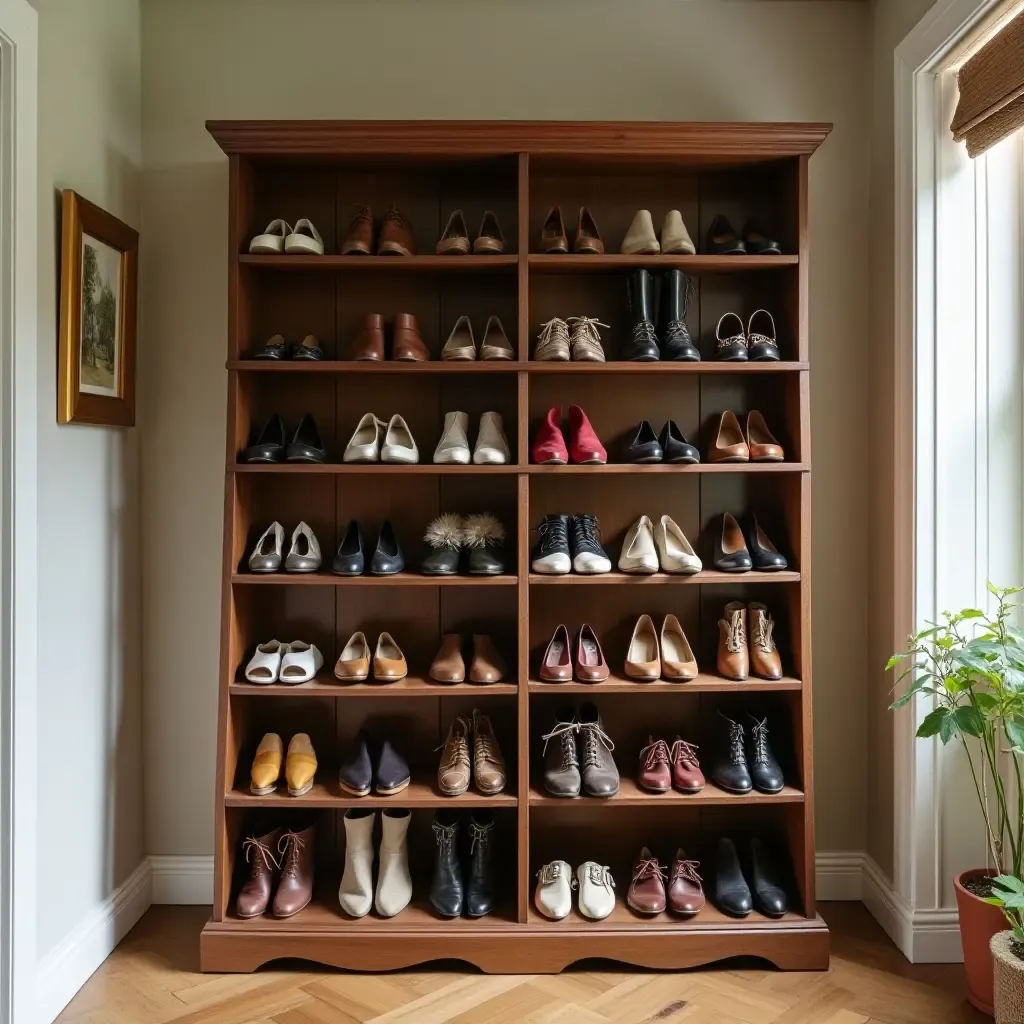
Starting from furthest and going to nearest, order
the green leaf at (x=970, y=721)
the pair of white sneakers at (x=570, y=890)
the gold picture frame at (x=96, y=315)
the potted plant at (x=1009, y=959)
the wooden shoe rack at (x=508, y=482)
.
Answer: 1. the wooden shoe rack at (x=508, y=482)
2. the pair of white sneakers at (x=570, y=890)
3. the gold picture frame at (x=96, y=315)
4. the green leaf at (x=970, y=721)
5. the potted plant at (x=1009, y=959)

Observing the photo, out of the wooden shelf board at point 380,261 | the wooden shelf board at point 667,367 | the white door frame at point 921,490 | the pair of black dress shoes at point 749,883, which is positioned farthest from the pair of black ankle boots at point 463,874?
the wooden shelf board at point 380,261

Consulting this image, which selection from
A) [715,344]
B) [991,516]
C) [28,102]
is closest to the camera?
[28,102]

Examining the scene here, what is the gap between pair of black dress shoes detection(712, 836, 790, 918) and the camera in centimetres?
210

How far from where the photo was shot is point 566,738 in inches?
86.4

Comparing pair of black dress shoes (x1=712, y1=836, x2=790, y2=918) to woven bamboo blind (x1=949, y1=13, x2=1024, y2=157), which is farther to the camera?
pair of black dress shoes (x1=712, y1=836, x2=790, y2=918)

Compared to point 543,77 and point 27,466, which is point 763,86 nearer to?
point 543,77

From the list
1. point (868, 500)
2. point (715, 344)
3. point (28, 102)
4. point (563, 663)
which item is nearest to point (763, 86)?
point (715, 344)

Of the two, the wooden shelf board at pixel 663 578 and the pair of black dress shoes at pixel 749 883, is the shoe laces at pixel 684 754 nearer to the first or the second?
the pair of black dress shoes at pixel 749 883

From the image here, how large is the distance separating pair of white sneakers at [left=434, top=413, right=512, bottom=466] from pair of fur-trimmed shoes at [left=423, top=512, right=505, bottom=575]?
175 millimetres

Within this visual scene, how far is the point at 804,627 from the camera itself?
2.15 m

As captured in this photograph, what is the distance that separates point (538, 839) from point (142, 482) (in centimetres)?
149

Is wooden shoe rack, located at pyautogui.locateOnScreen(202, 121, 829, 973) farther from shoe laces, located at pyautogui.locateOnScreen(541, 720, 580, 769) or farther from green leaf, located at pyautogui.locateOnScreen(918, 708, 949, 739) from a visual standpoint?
green leaf, located at pyautogui.locateOnScreen(918, 708, 949, 739)

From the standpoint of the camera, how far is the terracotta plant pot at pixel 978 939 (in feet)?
6.11

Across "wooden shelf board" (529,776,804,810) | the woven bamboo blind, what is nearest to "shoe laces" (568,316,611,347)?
the woven bamboo blind
